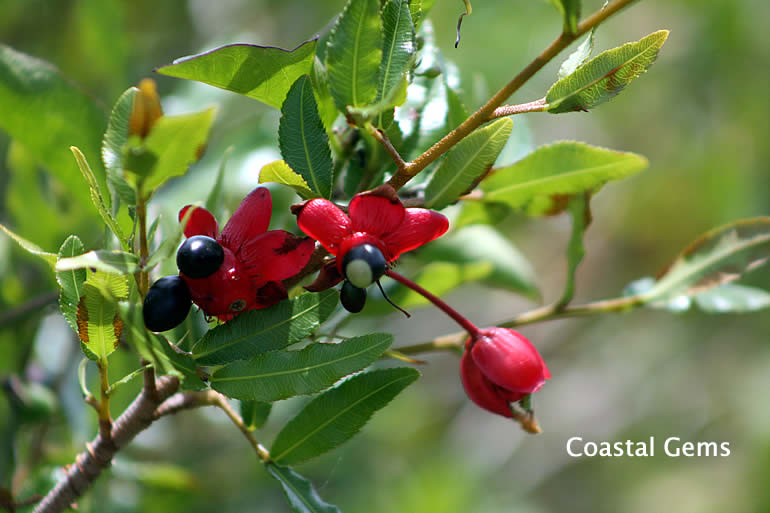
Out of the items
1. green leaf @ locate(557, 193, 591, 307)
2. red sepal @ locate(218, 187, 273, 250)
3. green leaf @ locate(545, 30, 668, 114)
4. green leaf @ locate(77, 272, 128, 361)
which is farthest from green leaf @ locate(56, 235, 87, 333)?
green leaf @ locate(557, 193, 591, 307)

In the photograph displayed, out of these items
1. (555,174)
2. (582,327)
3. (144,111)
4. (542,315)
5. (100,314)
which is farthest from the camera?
(582,327)

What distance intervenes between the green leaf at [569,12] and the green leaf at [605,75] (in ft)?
0.11

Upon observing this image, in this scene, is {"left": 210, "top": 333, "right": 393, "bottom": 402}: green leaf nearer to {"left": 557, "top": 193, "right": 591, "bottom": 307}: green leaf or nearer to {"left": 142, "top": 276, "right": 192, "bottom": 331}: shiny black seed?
{"left": 142, "top": 276, "right": 192, "bottom": 331}: shiny black seed

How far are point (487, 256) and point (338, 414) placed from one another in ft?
1.94

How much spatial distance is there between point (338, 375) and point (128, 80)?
3.79 feet

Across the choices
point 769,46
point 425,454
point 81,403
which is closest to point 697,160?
point 769,46

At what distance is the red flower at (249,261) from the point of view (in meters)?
0.57

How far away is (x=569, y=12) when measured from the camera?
0.54 meters

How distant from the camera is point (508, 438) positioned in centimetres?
282

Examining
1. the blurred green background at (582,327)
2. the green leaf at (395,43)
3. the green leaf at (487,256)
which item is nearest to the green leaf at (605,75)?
the green leaf at (395,43)

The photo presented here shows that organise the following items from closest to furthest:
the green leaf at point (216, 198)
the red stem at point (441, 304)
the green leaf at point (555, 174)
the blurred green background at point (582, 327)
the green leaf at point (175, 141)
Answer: the green leaf at point (175, 141) → the red stem at point (441, 304) → the green leaf at point (555, 174) → the green leaf at point (216, 198) → the blurred green background at point (582, 327)

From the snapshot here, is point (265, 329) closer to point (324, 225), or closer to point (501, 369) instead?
point (324, 225)

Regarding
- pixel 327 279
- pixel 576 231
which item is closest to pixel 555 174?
pixel 576 231

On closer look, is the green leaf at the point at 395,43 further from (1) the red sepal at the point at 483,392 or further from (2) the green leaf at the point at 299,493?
(2) the green leaf at the point at 299,493
